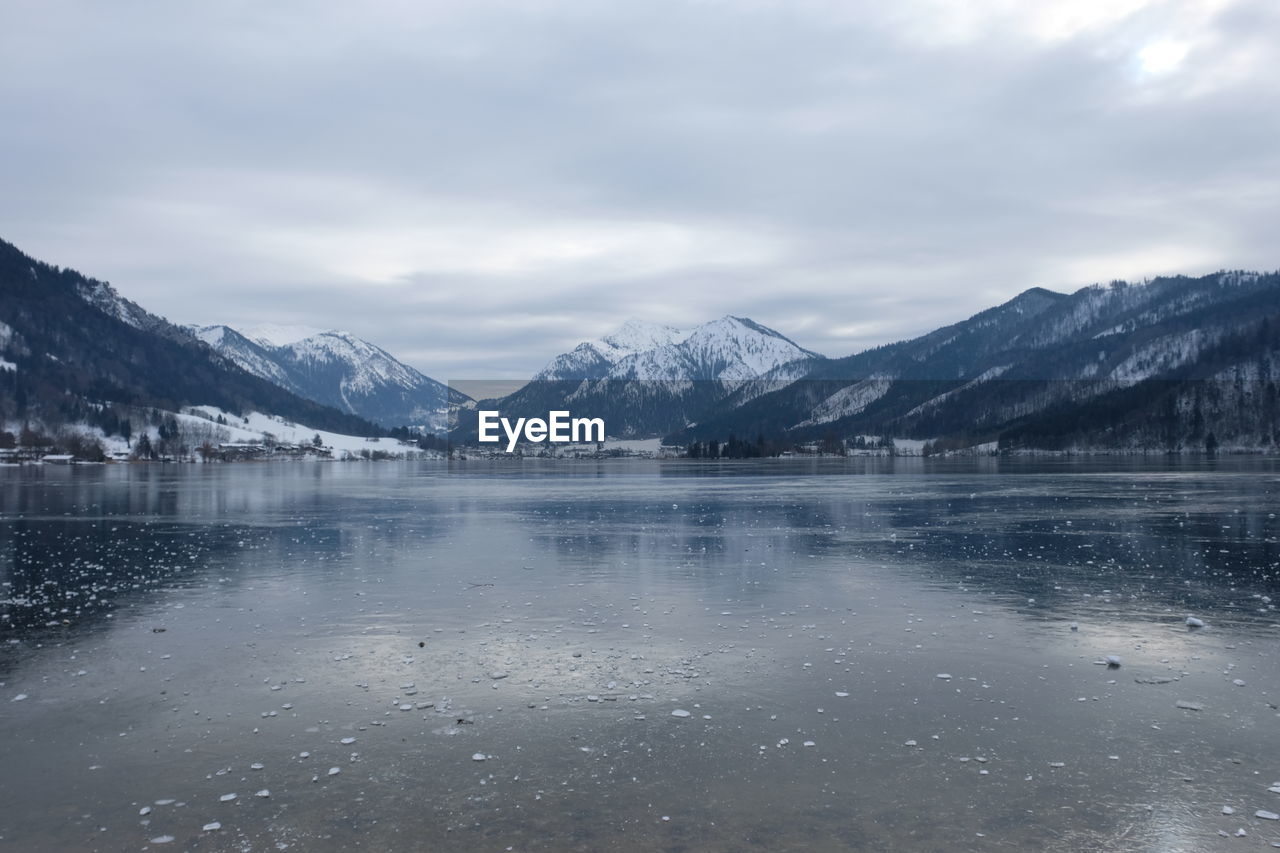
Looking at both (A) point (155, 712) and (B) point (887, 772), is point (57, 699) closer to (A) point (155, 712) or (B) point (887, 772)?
(A) point (155, 712)

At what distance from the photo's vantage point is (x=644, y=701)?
645 inches

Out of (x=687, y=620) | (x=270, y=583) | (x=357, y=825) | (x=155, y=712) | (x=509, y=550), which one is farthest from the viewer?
(x=509, y=550)

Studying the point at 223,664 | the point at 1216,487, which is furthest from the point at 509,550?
the point at 1216,487

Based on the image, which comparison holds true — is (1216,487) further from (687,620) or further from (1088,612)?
(687,620)

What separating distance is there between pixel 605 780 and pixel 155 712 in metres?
9.14

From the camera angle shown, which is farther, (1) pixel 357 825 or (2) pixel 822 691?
(2) pixel 822 691

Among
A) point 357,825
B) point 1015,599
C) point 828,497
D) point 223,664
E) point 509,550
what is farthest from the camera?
point 828,497

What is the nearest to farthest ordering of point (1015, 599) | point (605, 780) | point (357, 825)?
point (357, 825)
point (605, 780)
point (1015, 599)

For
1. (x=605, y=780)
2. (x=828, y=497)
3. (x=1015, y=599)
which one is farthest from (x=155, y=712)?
(x=828, y=497)

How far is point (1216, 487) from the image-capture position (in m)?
79.5

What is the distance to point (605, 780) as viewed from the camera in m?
12.7

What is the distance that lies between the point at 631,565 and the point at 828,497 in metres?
46.6

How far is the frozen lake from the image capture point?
11414mm

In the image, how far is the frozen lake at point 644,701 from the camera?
1141cm
